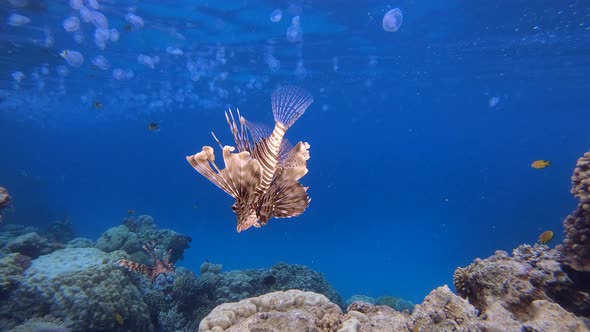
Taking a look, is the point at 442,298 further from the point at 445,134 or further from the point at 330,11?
the point at 445,134

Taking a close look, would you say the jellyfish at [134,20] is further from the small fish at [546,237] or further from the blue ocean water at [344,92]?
the small fish at [546,237]

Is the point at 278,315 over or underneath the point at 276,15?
underneath

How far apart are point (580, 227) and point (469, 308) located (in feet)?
6.21

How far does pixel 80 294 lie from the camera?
5.62 m

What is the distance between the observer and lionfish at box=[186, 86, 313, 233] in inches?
88.7

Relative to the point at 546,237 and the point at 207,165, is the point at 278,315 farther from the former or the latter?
the point at 546,237

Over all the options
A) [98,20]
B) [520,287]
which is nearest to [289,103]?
Answer: [520,287]

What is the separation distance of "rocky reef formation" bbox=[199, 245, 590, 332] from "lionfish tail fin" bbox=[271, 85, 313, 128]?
166 cm

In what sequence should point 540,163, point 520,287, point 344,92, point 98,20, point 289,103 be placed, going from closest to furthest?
1. point 520,287
2. point 289,103
3. point 540,163
4. point 98,20
5. point 344,92

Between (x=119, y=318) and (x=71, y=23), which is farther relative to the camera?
(x=71, y=23)

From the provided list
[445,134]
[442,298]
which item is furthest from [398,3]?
[445,134]

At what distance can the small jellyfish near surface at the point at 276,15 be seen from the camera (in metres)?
15.5

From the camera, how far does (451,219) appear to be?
216 ft

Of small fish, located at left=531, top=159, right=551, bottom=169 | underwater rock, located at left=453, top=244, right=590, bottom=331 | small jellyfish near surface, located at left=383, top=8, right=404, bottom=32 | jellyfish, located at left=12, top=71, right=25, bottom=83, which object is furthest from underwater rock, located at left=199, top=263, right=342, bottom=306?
jellyfish, located at left=12, top=71, right=25, bottom=83
